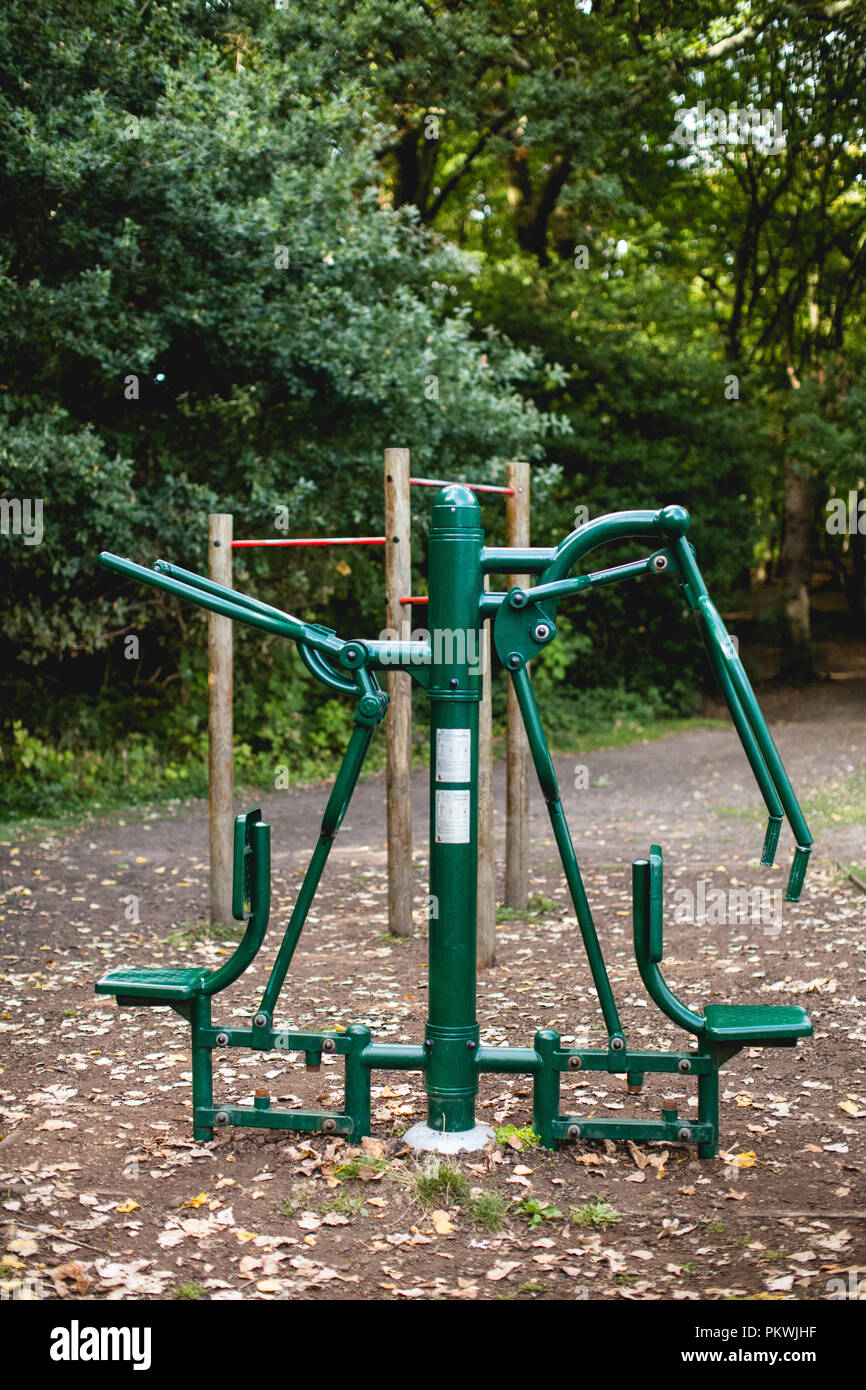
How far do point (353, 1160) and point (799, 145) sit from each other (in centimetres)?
1709

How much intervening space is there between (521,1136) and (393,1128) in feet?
1.38

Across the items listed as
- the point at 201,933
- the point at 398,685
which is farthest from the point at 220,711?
the point at 201,933

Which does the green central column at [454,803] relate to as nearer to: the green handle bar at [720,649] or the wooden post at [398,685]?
the green handle bar at [720,649]

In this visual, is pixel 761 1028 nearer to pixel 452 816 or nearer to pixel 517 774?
pixel 452 816

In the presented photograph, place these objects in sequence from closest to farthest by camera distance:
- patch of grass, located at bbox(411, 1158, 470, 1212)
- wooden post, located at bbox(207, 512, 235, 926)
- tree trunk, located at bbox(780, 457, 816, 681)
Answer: patch of grass, located at bbox(411, 1158, 470, 1212)
wooden post, located at bbox(207, 512, 235, 926)
tree trunk, located at bbox(780, 457, 816, 681)

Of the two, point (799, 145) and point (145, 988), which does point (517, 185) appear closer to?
point (799, 145)

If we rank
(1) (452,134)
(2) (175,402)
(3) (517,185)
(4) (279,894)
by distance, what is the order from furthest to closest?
(3) (517,185), (1) (452,134), (2) (175,402), (4) (279,894)

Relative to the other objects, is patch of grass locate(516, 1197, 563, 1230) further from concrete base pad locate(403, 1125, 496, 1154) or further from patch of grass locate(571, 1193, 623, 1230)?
concrete base pad locate(403, 1125, 496, 1154)

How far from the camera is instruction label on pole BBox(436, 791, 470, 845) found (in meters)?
3.63

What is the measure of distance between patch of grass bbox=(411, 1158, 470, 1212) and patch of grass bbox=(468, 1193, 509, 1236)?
0.19 ft

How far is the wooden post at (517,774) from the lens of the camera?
6.15 metres

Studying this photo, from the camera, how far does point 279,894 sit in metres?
7.45

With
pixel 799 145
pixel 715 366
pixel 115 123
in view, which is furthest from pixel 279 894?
pixel 799 145

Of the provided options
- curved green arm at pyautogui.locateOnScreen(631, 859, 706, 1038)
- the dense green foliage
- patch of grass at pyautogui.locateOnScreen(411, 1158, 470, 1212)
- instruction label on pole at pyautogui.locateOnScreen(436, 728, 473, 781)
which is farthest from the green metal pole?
the dense green foliage
